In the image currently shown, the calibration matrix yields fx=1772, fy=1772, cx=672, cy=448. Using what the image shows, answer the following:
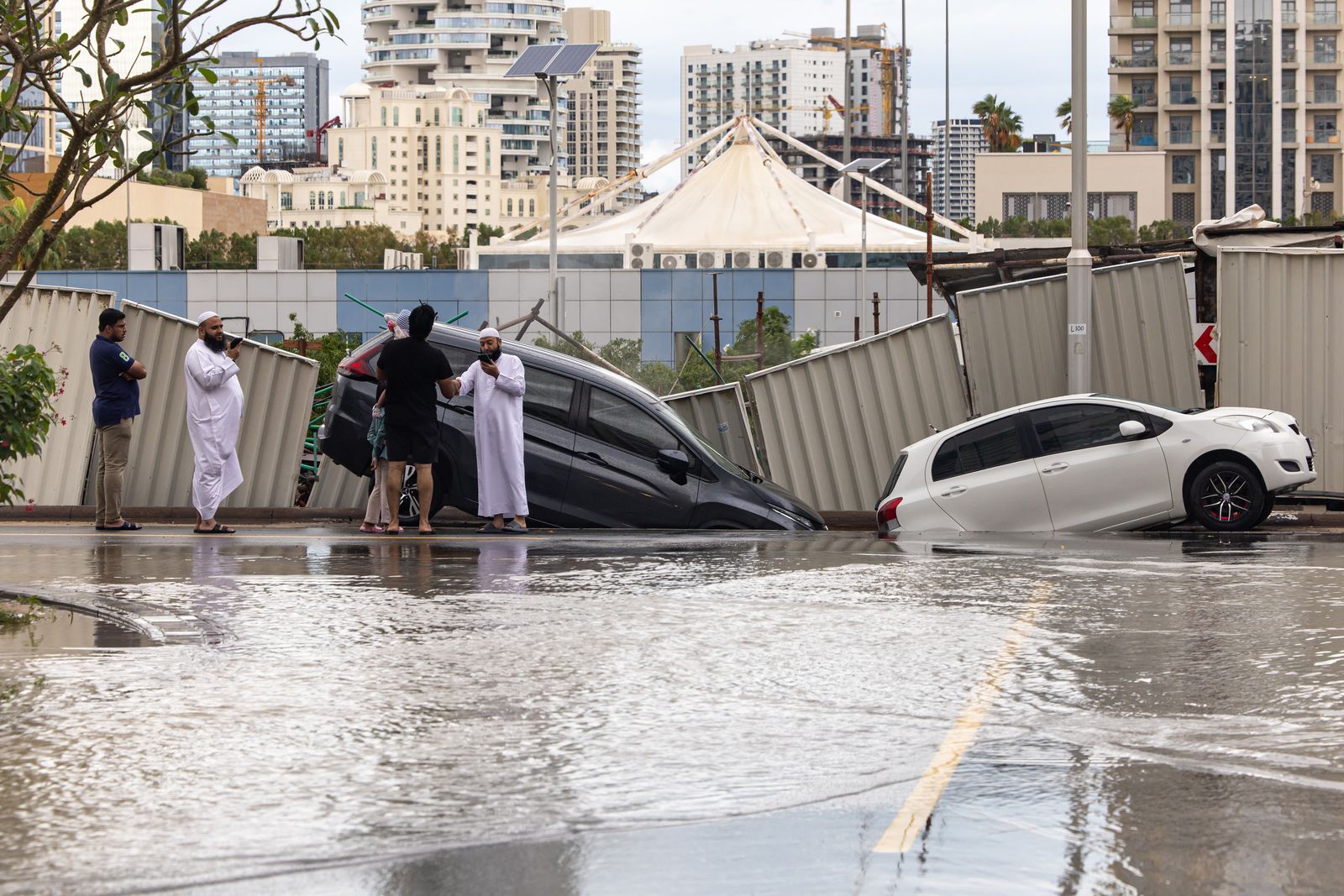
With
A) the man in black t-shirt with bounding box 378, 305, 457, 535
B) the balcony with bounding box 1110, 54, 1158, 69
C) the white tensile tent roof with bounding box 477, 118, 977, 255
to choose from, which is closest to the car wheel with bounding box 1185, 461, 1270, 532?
the man in black t-shirt with bounding box 378, 305, 457, 535

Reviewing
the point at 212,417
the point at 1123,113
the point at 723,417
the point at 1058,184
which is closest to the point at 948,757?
the point at 212,417

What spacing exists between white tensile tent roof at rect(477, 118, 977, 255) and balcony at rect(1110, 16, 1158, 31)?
4635cm

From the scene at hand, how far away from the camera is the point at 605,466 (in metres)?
14.1

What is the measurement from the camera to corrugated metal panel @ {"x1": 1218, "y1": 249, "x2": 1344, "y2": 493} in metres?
15.6

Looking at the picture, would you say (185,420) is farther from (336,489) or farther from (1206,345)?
(1206,345)

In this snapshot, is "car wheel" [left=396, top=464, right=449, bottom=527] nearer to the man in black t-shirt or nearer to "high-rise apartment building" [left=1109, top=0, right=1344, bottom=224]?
the man in black t-shirt

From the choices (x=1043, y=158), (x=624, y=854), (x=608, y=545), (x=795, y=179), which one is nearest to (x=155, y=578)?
(x=608, y=545)

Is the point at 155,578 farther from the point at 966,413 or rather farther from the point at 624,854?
the point at 966,413

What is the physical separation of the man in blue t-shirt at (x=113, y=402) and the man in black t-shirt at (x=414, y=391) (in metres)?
2.35

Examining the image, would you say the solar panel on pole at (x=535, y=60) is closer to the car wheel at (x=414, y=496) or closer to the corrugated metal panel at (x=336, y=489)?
the corrugated metal panel at (x=336, y=489)

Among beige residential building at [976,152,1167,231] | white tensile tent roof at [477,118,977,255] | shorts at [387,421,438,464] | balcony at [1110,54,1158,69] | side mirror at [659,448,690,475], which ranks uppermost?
balcony at [1110,54,1158,69]

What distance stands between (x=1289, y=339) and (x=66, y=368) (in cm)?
1149

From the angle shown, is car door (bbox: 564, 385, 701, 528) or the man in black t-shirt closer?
the man in black t-shirt

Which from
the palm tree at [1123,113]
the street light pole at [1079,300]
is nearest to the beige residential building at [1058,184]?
the palm tree at [1123,113]
